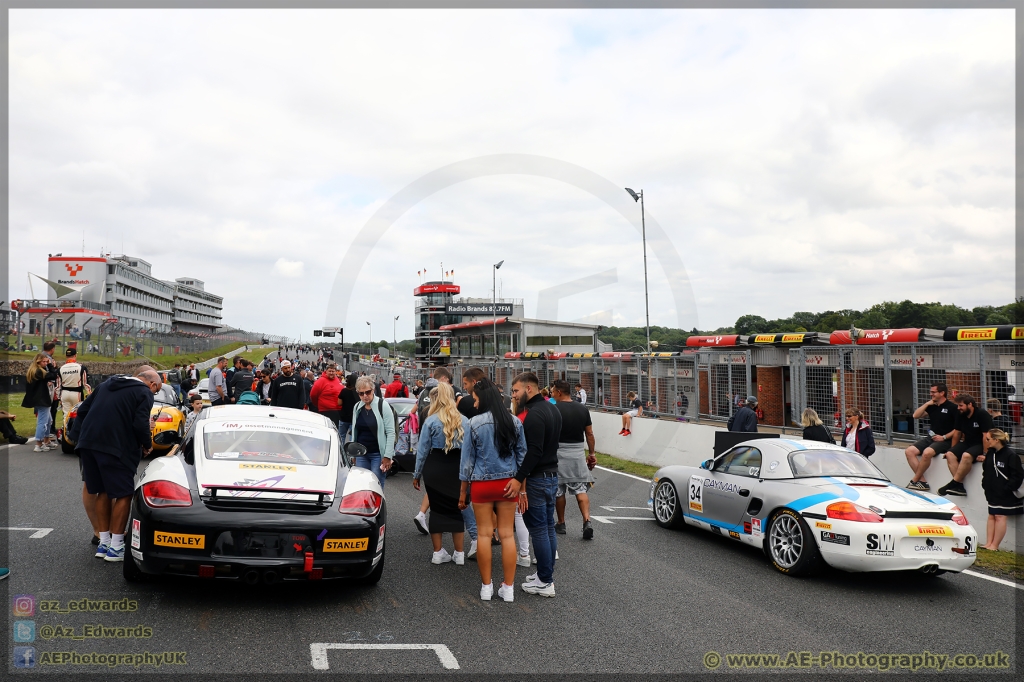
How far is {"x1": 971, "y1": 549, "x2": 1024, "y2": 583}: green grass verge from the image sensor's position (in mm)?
6656

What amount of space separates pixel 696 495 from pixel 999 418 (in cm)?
417

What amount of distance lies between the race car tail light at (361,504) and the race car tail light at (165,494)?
108cm

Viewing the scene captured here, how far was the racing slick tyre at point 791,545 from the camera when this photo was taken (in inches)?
245

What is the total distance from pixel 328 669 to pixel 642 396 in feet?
44.4

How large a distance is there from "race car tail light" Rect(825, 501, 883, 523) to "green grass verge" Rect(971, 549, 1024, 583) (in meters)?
1.78

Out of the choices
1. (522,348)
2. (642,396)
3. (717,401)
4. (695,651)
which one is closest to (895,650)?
(695,651)

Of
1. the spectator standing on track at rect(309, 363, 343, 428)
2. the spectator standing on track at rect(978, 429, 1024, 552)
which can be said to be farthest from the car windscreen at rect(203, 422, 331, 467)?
the spectator standing on track at rect(978, 429, 1024, 552)

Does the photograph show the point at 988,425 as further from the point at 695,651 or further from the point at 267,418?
the point at 267,418

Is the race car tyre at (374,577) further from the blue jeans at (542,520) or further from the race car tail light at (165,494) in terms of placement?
the race car tail light at (165,494)

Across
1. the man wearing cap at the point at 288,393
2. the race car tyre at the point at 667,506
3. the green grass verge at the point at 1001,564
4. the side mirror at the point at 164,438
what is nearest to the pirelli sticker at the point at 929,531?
the green grass verge at the point at 1001,564

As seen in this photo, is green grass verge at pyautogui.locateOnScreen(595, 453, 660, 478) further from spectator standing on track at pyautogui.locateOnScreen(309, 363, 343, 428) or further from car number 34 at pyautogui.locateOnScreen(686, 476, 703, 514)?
spectator standing on track at pyautogui.locateOnScreen(309, 363, 343, 428)

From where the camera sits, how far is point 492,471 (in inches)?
Result: 214

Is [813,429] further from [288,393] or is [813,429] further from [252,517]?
[288,393]

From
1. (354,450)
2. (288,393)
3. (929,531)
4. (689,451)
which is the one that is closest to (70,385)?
(288,393)
